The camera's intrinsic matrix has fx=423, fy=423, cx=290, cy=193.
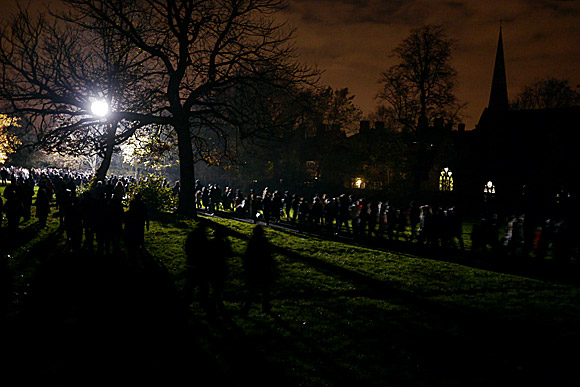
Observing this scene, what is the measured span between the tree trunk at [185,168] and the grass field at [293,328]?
1015cm

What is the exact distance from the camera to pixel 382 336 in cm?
768

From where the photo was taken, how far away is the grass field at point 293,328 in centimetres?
621

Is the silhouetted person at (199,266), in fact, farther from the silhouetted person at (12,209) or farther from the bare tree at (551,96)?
the bare tree at (551,96)

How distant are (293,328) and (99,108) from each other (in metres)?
17.0

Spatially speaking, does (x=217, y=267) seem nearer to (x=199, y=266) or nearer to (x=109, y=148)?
(x=199, y=266)

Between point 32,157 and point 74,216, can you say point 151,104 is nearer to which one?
point 74,216

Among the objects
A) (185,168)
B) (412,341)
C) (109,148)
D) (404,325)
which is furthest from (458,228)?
(109,148)

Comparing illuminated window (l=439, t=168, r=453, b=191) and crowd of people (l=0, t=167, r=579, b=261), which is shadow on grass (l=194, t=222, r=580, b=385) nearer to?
crowd of people (l=0, t=167, r=579, b=261)

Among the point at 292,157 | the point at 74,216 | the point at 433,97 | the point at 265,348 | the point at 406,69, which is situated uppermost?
the point at 406,69

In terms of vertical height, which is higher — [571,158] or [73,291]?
[571,158]

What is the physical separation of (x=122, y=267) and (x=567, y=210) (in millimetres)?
28608

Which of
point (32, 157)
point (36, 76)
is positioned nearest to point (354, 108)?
point (36, 76)

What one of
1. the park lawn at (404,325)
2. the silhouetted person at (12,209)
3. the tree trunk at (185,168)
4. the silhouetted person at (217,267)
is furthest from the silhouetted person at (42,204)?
the silhouetted person at (217,267)

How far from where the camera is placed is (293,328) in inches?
310
